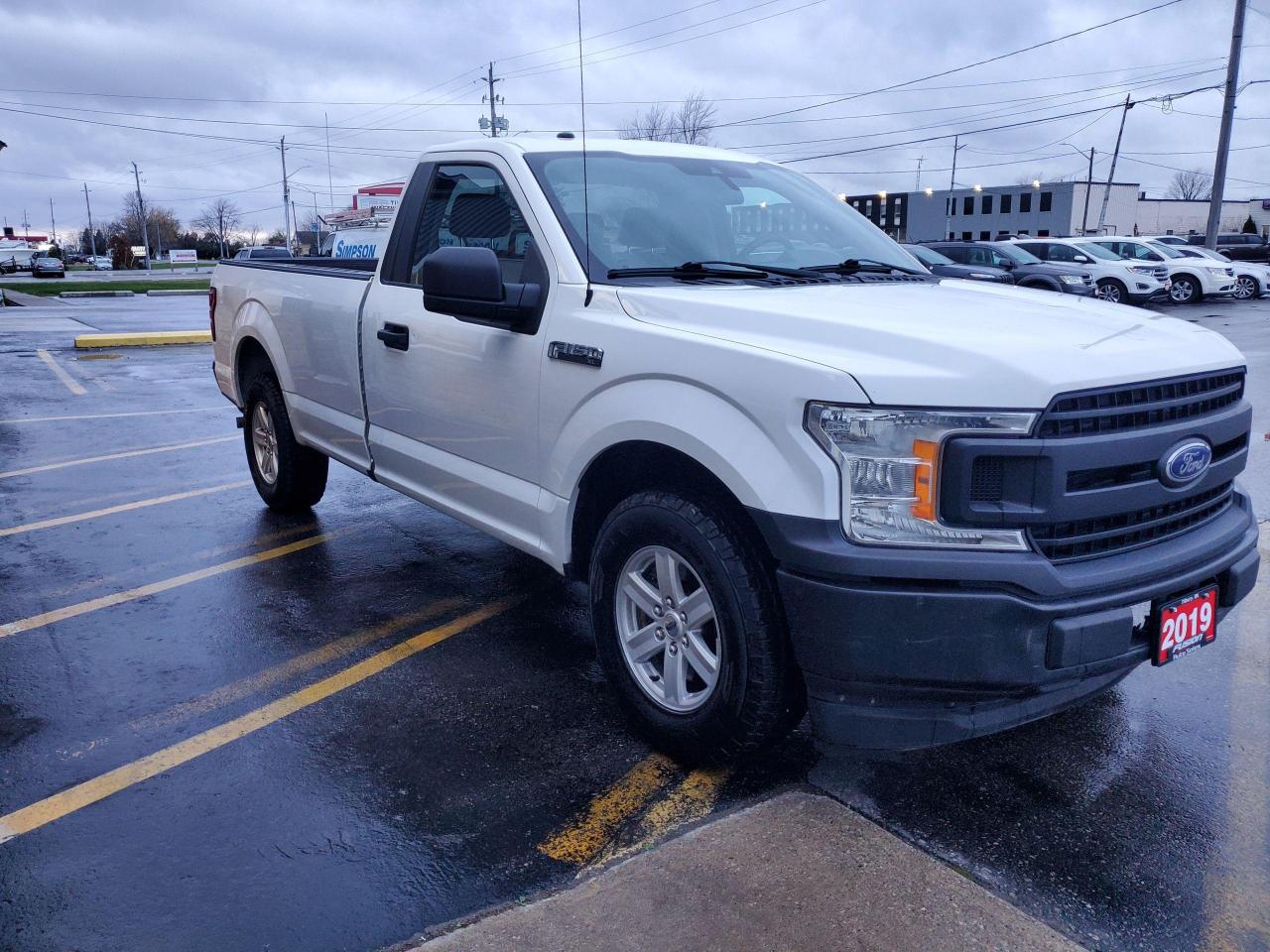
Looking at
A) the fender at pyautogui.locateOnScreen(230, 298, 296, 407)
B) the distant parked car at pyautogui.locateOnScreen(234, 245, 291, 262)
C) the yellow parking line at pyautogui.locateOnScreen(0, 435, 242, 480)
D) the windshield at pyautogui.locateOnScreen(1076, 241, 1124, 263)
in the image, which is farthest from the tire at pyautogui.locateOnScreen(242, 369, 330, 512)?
the windshield at pyautogui.locateOnScreen(1076, 241, 1124, 263)

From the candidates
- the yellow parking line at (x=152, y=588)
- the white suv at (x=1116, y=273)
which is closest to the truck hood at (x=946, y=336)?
the yellow parking line at (x=152, y=588)

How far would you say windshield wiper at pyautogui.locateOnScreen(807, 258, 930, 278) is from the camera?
402cm

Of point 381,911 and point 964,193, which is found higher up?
point 964,193

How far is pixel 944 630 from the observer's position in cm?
262

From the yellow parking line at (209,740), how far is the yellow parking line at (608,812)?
1.30 metres

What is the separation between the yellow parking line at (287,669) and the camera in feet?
12.3

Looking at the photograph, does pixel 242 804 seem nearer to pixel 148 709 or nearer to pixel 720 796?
pixel 148 709

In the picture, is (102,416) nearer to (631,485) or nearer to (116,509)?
(116,509)

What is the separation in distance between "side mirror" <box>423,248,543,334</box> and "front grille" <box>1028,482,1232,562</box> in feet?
6.27

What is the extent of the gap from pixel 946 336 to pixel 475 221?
2331 mm

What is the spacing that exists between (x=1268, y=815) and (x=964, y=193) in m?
103

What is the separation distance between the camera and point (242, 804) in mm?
3160

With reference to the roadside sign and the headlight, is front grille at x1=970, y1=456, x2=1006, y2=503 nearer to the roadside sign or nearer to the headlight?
the headlight

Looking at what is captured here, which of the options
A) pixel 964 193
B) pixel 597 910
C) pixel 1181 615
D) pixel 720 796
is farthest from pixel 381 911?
pixel 964 193
